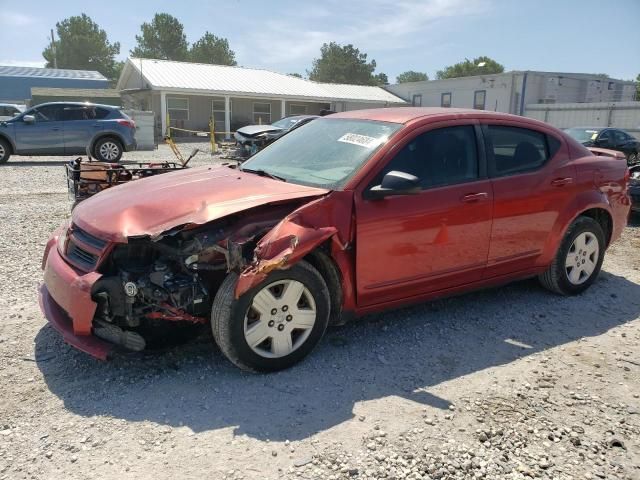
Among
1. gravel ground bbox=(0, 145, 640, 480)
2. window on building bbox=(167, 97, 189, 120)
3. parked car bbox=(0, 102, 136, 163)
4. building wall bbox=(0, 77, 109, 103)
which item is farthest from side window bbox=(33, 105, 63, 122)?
building wall bbox=(0, 77, 109, 103)

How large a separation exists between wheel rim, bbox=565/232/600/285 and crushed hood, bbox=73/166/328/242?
2752 millimetres

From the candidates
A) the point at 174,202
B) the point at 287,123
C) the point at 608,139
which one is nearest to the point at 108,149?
the point at 287,123

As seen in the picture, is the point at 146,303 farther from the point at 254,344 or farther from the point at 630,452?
the point at 630,452

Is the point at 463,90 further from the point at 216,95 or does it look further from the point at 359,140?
the point at 359,140

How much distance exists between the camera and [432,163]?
3.97m

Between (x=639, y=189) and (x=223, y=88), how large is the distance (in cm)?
2520

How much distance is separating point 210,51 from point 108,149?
70.7m

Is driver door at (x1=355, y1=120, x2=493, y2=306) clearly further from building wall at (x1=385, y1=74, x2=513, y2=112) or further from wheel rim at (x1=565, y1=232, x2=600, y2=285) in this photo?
building wall at (x1=385, y1=74, x2=513, y2=112)

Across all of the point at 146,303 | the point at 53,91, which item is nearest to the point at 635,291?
the point at 146,303

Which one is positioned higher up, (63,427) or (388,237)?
(388,237)

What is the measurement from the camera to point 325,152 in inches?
159

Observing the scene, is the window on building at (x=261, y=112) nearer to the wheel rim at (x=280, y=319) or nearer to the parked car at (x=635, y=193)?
the parked car at (x=635, y=193)

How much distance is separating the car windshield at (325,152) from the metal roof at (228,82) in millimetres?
25453

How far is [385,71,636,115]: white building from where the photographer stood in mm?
33094
